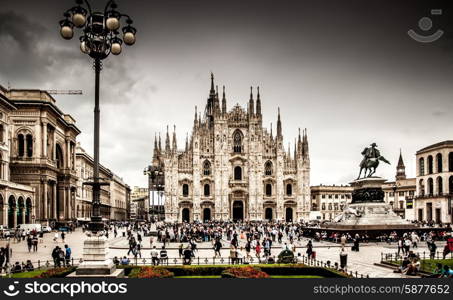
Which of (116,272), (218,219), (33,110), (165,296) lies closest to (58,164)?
(33,110)

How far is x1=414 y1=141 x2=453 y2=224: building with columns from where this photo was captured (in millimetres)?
66819

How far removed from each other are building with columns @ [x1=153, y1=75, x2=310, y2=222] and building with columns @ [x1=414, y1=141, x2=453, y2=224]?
18.5m

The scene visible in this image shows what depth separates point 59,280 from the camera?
38.6 ft

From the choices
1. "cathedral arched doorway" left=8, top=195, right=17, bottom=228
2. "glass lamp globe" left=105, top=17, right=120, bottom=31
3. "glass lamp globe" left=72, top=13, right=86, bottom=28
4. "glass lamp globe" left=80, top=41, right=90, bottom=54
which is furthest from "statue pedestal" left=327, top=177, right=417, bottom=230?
"glass lamp globe" left=72, top=13, right=86, bottom=28

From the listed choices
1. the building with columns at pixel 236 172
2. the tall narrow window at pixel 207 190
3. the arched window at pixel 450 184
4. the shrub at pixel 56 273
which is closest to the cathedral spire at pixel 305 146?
the building with columns at pixel 236 172

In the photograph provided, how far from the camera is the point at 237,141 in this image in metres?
85.6

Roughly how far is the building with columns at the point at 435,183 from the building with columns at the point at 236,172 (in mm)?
18524

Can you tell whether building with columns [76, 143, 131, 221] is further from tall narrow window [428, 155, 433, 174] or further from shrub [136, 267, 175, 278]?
tall narrow window [428, 155, 433, 174]

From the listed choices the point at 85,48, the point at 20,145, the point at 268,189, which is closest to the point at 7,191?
the point at 20,145

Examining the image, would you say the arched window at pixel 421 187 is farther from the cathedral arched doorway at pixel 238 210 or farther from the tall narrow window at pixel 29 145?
the tall narrow window at pixel 29 145

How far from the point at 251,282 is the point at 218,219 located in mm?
70063

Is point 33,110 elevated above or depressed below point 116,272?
above

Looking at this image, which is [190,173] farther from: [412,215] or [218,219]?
[412,215]

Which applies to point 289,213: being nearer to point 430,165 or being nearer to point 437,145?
point 430,165
